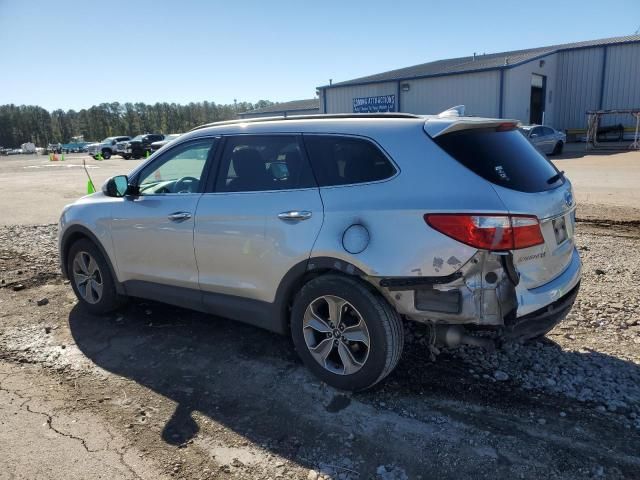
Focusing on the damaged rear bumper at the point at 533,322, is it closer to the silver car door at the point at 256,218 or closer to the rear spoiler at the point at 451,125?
the rear spoiler at the point at 451,125

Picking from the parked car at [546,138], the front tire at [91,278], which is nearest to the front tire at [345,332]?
the front tire at [91,278]

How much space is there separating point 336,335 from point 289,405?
556 millimetres

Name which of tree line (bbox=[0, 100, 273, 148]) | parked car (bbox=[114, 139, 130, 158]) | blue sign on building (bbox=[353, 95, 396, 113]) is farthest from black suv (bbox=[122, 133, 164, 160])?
tree line (bbox=[0, 100, 273, 148])

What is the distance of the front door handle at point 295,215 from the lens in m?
3.25

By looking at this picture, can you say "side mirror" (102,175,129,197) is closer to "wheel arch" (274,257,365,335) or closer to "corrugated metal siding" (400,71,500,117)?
"wheel arch" (274,257,365,335)

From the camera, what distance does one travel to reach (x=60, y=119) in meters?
112

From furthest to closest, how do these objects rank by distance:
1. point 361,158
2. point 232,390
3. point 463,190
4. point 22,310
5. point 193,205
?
point 22,310 < point 193,205 < point 232,390 < point 361,158 < point 463,190

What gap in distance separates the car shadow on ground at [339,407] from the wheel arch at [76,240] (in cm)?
61

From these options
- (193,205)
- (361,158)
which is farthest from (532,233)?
(193,205)

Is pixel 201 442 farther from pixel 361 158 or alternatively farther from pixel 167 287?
pixel 361 158

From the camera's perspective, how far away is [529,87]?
3145 centimetres

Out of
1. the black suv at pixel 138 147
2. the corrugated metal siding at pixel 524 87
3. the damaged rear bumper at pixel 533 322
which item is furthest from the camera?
the black suv at pixel 138 147

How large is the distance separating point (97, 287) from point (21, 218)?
792 cm

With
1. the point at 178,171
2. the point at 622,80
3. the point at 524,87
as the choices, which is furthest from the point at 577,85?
the point at 178,171
